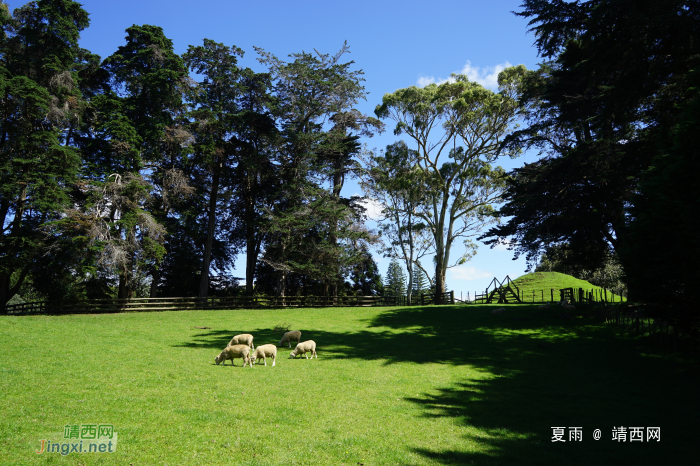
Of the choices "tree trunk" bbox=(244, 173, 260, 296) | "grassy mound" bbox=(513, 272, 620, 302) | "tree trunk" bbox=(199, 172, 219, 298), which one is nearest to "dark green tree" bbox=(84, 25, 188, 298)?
"tree trunk" bbox=(199, 172, 219, 298)

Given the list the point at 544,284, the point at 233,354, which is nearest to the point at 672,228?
the point at 233,354

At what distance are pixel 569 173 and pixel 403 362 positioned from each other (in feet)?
45.1

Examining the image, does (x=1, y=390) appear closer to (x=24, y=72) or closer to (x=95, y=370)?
(x=95, y=370)

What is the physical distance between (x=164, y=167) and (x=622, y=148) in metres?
31.9

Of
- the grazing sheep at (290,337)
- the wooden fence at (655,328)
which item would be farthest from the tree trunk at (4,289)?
the wooden fence at (655,328)

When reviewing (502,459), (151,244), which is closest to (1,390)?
(502,459)

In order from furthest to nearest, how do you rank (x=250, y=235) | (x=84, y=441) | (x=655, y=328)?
(x=250, y=235), (x=655, y=328), (x=84, y=441)

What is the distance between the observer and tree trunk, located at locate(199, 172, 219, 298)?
35.1 m

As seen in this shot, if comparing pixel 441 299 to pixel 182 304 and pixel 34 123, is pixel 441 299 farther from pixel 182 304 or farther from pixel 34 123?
pixel 34 123

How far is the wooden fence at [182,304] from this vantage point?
95.8 feet

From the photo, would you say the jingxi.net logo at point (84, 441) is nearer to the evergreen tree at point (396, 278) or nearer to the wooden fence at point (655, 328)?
the wooden fence at point (655, 328)

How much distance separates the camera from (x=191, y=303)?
32.2 meters

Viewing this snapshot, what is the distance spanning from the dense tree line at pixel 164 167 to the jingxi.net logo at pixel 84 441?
22255 millimetres

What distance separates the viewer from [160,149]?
3425 centimetres
